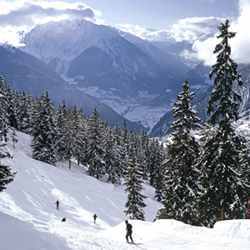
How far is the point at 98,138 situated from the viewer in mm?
93625

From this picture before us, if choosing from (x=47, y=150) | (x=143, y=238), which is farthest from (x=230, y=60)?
(x=47, y=150)

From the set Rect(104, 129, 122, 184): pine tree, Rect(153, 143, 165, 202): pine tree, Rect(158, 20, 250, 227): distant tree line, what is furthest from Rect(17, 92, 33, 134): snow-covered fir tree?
Rect(158, 20, 250, 227): distant tree line

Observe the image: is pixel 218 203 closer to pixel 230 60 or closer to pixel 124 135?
pixel 230 60

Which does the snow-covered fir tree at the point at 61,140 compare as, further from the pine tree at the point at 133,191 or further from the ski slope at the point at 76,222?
the pine tree at the point at 133,191

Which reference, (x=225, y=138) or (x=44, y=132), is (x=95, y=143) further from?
(x=225, y=138)

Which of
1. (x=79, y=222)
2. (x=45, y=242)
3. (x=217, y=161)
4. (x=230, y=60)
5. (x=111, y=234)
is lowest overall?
(x=79, y=222)

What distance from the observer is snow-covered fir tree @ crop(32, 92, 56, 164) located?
86375 millimetres

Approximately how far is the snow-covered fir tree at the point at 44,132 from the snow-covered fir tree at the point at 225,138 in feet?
177

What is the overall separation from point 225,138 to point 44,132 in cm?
5540

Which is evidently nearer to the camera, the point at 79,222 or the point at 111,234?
the point at 111,234

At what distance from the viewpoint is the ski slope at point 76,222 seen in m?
29.0

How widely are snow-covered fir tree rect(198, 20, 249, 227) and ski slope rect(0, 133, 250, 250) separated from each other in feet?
10.6

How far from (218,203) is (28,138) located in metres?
74.8

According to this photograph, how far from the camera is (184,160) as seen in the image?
4119 centimetres
